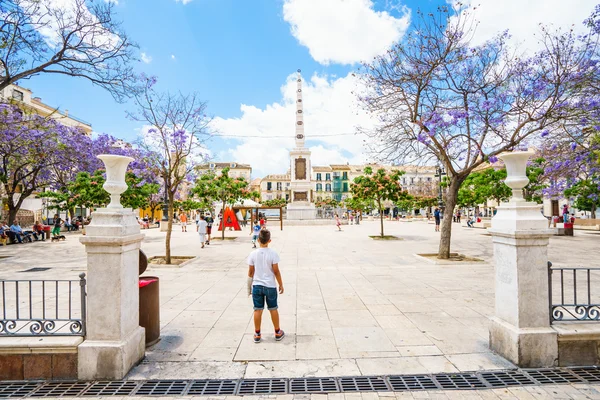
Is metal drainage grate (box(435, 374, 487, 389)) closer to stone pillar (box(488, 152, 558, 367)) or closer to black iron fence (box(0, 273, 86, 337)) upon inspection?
stone pillar (box(488, 152, 558, 367))

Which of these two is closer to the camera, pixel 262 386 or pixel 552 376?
pixel 262 386

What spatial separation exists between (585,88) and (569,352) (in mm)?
11785

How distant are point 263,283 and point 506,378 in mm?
3040

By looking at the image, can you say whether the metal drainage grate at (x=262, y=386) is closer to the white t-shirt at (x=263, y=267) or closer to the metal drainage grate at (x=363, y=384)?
the metal drainage grate at (x=363, y=384)

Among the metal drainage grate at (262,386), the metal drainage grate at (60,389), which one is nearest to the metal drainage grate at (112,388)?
the metal drainage grate at (60,389)

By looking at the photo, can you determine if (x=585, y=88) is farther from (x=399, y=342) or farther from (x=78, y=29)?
(x=78, y=29)

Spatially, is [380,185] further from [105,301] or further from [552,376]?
[105,301]

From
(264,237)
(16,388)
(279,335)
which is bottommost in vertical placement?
(16,388)

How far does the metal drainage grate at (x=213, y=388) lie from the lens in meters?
3.49

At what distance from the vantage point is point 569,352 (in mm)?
3967

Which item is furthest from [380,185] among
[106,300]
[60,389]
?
[60,389]

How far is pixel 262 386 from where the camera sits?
3592mm

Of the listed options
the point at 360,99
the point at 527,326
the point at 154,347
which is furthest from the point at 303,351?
the point at 360,99

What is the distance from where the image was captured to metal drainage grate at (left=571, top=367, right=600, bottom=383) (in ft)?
12.1
